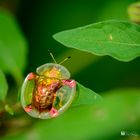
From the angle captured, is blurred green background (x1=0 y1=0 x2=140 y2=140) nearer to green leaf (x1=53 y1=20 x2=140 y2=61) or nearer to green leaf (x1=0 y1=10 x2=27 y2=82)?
→ green leaf (x1=0 y1=10 x2=27 y2=82)

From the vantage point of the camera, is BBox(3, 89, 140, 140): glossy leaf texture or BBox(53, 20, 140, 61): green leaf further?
BBox(3, 89, 140, 140): glossy leaf texture

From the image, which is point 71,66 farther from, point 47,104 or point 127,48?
point 127,48

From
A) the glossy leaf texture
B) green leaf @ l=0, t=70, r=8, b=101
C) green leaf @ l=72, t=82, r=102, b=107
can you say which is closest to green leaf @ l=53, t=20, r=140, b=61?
green leaf @ l=72, t=82, r=102, b=107

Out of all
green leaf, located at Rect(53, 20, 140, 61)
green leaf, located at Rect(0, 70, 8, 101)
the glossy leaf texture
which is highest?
green leaf, located at Rect(53, 20, 140, 61)

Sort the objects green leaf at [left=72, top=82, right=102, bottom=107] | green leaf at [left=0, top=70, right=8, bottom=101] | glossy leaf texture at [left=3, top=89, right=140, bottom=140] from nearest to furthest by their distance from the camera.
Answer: green leaf at [left=72, top=82, right=102, bottom=107] < green leaf at [left=0, top=70, right=8, bottom=101] < glossy leaf texture at [left=3, top=89, right=140, bottom=140]

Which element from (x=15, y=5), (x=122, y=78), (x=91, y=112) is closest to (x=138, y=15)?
(x=91, y=112)

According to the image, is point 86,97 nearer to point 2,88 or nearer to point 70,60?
point 2,88

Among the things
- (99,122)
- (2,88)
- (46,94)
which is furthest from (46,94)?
(99,122)
